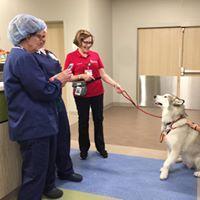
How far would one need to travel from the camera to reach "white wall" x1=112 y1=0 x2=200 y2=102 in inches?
213

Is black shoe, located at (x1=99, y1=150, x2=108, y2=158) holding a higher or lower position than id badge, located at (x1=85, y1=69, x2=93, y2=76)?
lower

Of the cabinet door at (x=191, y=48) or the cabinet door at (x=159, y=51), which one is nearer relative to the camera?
the cabinet door at (x=191, y=48)

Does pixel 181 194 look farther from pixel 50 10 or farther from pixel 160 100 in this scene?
pixel 50 10

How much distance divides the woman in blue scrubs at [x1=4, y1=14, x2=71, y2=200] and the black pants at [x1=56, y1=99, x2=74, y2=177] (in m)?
0.35

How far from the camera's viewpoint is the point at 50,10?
5180mm

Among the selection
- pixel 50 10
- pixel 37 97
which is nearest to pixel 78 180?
pixel 37 97

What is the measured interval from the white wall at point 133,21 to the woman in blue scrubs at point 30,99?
416 centimetres

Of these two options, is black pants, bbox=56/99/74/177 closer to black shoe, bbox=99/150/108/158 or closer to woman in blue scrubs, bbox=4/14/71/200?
woman in blue scrubs, bbox=4/14/71/200

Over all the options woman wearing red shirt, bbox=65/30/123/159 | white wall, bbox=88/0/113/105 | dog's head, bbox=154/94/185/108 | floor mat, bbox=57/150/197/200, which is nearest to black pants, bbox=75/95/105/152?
woman wearing red shirt, bbox=65/30/123/159

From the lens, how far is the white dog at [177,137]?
2611 mm

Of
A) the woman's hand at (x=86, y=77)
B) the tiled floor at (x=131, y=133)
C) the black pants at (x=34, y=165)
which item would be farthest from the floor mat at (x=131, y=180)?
the woman's hand at (x=86, y=77)

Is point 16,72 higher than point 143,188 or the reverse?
higher

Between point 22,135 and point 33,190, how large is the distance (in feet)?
1.46

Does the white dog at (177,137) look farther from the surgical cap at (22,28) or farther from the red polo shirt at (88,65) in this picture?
the surgical cap at (22,28)
